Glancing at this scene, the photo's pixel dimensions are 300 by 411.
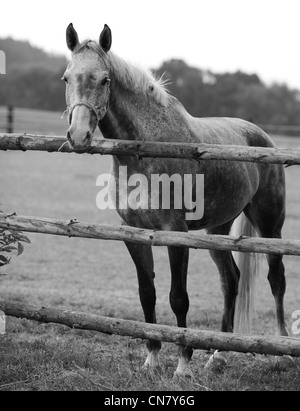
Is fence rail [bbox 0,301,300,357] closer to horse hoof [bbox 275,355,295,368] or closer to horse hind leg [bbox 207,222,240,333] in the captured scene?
horse hoof [bbox 275,355,295,368]

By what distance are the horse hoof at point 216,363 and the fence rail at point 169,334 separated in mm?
634

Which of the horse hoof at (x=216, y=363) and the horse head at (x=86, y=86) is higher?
the horse head at (x=86, y=86)

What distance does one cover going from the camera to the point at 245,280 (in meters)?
5.60

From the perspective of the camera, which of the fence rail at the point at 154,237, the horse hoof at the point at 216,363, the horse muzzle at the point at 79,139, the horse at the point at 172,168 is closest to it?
the horse muzzle at the point at 79,139

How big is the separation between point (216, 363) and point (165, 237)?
1235mm

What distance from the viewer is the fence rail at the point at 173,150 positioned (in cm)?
365

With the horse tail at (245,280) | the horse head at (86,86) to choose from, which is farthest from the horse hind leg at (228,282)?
the horse head at (86,86)

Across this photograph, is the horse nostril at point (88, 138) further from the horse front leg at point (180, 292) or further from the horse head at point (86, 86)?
the horse front leg at point (180, 292)

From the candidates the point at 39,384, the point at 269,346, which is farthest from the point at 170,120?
the point at 39,384

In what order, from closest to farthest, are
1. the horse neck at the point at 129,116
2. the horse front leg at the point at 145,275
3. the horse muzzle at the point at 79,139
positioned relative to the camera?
the horse muzzle at the point at 79,139, the horse neck at the point at 129,116, the horse front leg at the point at 145,275

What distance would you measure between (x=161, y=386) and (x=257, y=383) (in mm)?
746

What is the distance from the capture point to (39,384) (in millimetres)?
3773

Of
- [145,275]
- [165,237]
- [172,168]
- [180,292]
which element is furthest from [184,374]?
[172,168]
